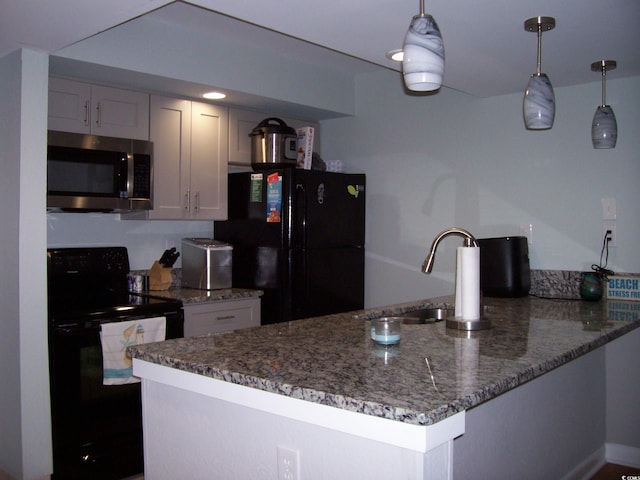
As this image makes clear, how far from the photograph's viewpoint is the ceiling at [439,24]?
2049 millimetres

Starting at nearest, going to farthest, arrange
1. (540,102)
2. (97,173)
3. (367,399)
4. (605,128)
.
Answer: (367,399) → (540,102) → (605,128) → (97,173)

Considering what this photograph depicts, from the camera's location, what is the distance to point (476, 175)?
367 cm

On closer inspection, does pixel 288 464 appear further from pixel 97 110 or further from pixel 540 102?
pixel 97 110

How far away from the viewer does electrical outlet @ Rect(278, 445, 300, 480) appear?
1.47m

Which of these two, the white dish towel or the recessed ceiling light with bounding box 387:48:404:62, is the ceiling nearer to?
the recessed ceiling light with bounding box 387:48:404:62

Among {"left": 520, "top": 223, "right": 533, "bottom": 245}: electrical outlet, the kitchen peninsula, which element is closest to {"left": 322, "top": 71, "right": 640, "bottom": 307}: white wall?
{"left": 520, "top": 223, "right": 533, "bottom": 245}: electrical outlet

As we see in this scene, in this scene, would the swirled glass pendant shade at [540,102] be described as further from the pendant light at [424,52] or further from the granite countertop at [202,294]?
the granite countertop at [202,294]

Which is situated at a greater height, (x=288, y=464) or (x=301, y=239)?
(x=301, y=239)

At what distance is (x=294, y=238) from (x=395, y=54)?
55.8 inches

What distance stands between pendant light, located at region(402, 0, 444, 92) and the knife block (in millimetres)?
2420

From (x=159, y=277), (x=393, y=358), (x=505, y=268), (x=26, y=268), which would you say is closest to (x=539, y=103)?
(x=393, y=358)

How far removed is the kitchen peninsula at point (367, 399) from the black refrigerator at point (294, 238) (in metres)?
1.23

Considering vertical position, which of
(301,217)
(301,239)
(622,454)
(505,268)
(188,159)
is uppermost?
(188,159)

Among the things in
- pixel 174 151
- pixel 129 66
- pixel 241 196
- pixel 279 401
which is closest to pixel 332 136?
pixel 241 196
